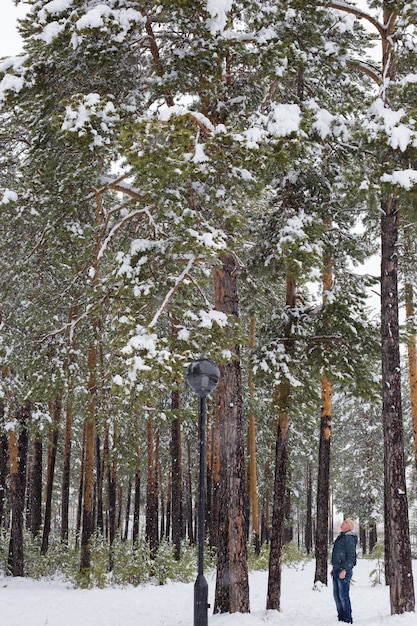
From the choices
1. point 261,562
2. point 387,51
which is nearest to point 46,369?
point 387,51

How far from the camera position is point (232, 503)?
355 inches

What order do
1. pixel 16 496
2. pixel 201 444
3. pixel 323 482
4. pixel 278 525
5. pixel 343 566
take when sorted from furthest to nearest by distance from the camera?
pixel 323 482 → pixel 16 496 → pixel 278 525 → pixel 343 566 → pixel 201 444

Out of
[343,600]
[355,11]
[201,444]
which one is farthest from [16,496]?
[355,11]

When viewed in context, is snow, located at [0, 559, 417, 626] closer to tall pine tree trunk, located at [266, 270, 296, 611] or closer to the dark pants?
the dark pants

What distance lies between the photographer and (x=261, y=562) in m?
20.1

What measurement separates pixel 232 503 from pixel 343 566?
2.23 m

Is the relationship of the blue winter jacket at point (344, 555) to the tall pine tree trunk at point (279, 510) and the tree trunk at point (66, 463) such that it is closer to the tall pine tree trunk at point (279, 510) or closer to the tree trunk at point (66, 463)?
the tall pine tree trunk at point (279, 510)

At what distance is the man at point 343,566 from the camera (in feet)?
30.0

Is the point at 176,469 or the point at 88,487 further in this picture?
the point at 176,469

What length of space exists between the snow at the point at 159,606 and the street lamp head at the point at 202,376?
3745 millimetres

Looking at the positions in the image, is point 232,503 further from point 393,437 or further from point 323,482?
point 323,482

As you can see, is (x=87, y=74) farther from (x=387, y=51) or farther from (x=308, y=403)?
(x=308, y=403)

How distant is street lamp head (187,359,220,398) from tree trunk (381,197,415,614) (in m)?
3.40

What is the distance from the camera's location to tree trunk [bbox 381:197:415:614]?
8477 millimetres
